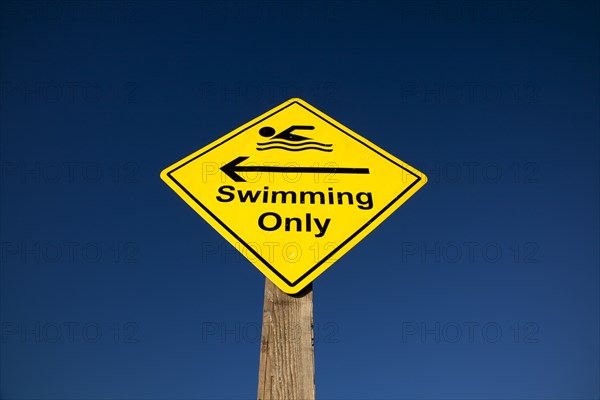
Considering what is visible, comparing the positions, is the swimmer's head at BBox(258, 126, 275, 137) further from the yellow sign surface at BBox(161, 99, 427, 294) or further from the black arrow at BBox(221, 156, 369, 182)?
the black arrow at BBox(221, 156, 369, 182)

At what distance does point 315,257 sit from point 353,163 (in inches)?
17.9

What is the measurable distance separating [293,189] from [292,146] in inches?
9.7

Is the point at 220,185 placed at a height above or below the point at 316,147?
below

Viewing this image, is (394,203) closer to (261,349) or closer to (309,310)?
(309,310)

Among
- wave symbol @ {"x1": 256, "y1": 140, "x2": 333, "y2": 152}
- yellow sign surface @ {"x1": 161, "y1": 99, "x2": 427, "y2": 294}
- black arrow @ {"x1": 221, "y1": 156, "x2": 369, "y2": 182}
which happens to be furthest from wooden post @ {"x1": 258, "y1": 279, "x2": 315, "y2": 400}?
wave symbol @ {"x1": 256, "y1": 140, "x2": 333, "y2": 152}

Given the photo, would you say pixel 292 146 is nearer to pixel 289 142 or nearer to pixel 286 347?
pixel 289 142

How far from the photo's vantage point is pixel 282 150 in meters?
1.68

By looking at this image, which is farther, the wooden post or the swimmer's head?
the swimmer's head

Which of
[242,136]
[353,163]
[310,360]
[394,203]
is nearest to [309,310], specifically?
[310,360]

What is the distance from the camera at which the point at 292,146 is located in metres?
1.70

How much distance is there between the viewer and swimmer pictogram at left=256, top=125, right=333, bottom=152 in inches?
66.9

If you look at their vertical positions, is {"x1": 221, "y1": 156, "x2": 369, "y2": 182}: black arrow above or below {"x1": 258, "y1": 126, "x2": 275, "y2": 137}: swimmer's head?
below

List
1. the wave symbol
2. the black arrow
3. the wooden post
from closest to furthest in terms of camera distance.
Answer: the wooden post → the black arrow → the wave symbol

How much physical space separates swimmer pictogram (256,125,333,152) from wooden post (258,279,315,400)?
56 centimetres
